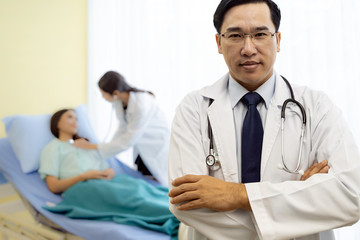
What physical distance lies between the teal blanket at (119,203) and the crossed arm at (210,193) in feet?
2.94

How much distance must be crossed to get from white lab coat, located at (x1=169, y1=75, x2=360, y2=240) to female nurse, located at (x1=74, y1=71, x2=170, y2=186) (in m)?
1.48

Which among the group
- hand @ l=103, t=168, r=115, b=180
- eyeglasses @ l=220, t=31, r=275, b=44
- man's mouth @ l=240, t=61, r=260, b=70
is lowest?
hand @ l=103, t=168, r=115, b=180

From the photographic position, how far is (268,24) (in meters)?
1.07

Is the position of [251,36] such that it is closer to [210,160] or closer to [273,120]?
[273,120]

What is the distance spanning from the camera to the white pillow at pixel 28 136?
2.42 m

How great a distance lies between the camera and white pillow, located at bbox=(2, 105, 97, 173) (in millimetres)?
2424

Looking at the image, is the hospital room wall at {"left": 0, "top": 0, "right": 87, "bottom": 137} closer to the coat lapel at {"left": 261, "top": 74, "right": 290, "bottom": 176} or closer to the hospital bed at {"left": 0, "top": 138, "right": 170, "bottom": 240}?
the hospital bed at {"left": 0, "top": 138, "right": 170, "bottom": 240}

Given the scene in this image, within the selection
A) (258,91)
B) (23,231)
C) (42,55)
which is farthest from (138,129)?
(258,91)

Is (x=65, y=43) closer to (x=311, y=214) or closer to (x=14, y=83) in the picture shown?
(x=14, y=83)

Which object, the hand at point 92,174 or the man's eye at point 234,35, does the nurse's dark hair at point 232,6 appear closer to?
the man's eye at point 234,35

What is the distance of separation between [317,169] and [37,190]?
6.16 feet

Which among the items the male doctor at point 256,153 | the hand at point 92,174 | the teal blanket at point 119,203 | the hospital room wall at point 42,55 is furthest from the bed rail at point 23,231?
the male doctor at point 256,153

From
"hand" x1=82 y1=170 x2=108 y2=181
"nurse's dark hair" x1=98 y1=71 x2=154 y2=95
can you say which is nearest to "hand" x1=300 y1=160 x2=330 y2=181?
"hand" x1=82 y1=170 x2=108 y2=181

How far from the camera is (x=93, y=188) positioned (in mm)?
2223
